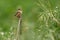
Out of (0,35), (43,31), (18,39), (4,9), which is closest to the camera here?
(18,39)

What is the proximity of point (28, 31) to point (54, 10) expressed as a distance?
1.35ft

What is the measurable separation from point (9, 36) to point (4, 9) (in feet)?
7.26

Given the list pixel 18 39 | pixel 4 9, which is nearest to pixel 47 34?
pixel 18 39

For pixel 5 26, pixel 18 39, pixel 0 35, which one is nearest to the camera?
pixel 18 39

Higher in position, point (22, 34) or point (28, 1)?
point (28, 1)

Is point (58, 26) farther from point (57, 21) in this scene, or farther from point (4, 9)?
point (4, 9)

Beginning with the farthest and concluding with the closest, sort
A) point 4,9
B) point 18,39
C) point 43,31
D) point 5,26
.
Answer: point 4,9 < point 5,26 < point 43,31 < point 18,39

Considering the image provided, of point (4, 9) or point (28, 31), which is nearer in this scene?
point (28, 31)

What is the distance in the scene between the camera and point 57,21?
16.8 feet

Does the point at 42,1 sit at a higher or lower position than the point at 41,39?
higher

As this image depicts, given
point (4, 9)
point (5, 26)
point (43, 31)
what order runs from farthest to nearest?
point (4, 9)
point (5, 26)
point (43, 31)

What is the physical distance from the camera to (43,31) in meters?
5.08

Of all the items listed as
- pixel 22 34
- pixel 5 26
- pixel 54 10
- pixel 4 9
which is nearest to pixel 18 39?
pixel 22 34

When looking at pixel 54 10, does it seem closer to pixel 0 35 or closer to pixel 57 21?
pixel 57 21
